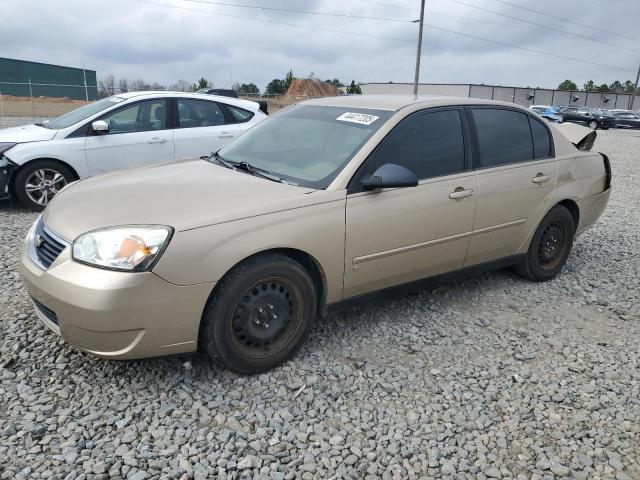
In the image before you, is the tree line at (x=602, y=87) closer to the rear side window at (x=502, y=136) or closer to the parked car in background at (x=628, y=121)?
the parked car in background at (x=628, y=121)

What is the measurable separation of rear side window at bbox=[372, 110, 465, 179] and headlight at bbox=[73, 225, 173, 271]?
4.86ft

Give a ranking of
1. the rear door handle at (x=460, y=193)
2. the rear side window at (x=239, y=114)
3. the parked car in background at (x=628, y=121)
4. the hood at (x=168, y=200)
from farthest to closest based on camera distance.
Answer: the parked car in background at (x=628, y=121), the rear side window at (x=239, y=114), the rear door handle at (x=460, y=193), the hood at (x=168, y=200)

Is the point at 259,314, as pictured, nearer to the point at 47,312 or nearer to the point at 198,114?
the point at 47,312

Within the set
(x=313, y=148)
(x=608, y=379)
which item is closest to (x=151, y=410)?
(x=313, y=148)

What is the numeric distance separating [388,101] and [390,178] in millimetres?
986

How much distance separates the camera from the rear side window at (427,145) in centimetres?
347

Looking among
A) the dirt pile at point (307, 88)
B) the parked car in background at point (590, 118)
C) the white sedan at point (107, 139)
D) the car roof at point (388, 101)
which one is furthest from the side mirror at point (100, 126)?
the dirt pile at point (307, 88)

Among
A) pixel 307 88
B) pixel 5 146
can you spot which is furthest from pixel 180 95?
pixel 307 88

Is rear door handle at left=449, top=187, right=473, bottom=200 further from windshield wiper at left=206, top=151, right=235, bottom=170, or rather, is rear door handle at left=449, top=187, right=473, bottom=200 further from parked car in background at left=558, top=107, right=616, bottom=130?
parked car in background at left=558, top=107, right=616, bottom=130

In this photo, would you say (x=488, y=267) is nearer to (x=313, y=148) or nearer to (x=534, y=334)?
(x=534, y=334)

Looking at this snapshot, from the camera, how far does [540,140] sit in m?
4.48

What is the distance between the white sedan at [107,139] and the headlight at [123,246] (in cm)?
390

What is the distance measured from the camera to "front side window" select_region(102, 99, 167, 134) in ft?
22.5

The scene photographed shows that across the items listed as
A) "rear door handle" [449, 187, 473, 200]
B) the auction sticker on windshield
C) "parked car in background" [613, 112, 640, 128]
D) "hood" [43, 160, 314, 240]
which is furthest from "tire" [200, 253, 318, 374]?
"parked car in background" [613, 112, 640, 128]
